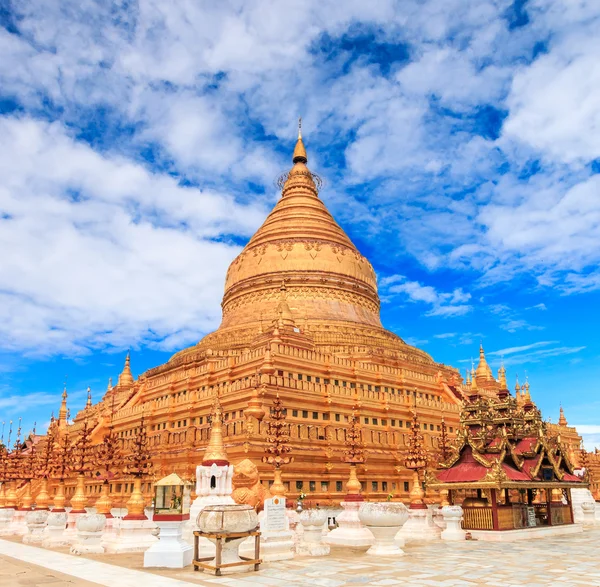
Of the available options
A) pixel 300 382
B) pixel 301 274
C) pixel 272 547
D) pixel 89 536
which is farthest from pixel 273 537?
pixel 301 274

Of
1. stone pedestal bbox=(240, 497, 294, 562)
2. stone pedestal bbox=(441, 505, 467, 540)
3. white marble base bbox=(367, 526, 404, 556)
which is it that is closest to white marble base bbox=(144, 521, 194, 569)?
stone pedestal bbox=(240, 497, 294, 562)

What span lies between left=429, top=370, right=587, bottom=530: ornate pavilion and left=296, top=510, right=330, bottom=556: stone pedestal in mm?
8660

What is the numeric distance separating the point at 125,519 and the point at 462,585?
12.5 metres

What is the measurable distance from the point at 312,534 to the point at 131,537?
250 inches

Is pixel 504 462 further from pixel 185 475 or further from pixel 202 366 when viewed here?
pixel 202 366

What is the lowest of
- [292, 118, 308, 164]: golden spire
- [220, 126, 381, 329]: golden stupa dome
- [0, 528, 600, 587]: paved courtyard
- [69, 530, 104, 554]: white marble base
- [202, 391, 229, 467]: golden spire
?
[0, 528, 600, 587]: paved courtyard

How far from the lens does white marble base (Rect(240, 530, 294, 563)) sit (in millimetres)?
18314

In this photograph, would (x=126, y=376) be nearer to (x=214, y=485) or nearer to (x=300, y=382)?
(x=300, y=382)

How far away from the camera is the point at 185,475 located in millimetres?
36281

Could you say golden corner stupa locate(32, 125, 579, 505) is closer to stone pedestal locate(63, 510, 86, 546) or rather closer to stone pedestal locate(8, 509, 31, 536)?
stone pedestal locate(63, 510, 86, 546)

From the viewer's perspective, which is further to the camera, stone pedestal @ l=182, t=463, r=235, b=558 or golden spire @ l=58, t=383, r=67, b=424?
golden spire @ l=58, t=383, r=67, b=424

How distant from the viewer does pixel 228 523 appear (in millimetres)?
15586

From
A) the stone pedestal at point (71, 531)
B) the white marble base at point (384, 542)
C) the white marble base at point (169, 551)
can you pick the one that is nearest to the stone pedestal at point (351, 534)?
the white marble base at point (384, 542)

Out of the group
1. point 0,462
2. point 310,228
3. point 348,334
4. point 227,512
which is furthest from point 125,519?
point 310,228
